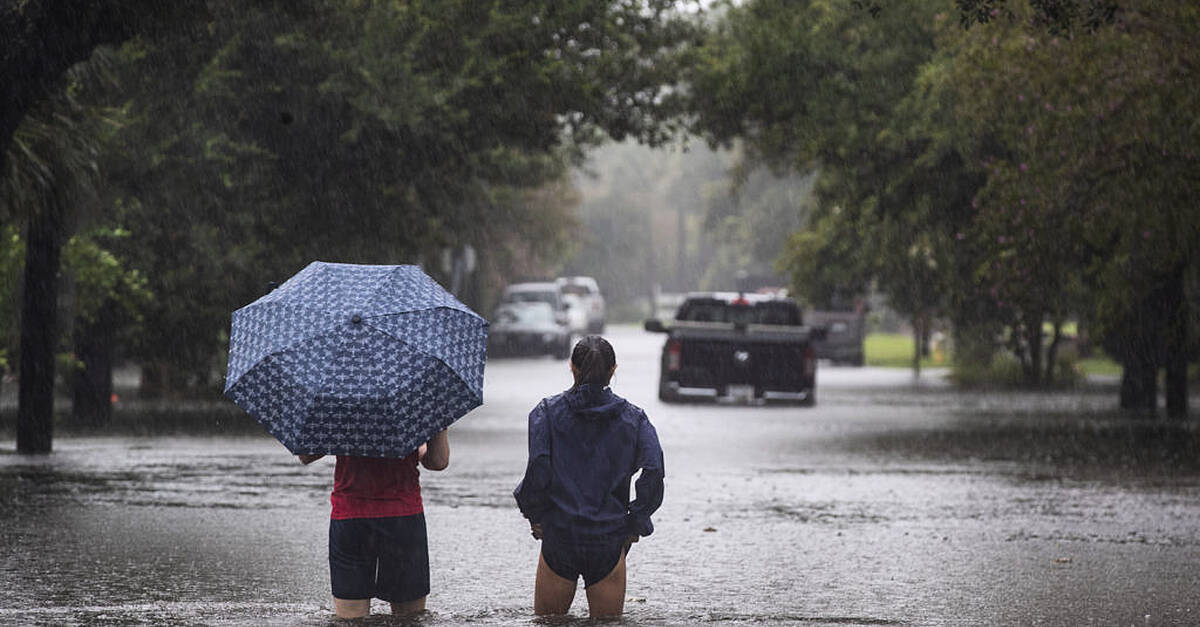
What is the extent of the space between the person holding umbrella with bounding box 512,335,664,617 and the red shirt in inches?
18.2

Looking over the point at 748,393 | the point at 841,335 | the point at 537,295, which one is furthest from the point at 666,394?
the point at 537,295

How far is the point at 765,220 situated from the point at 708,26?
49744 millimetres

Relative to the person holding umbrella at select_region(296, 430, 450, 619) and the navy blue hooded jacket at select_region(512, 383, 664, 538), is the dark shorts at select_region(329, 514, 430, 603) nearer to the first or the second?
the person holding umbrella at select_region(296, 430, 450, 619)

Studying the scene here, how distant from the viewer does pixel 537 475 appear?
7.26 metres

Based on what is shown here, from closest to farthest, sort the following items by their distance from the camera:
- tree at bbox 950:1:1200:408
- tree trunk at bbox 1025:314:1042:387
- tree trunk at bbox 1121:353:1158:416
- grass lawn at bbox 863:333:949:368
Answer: tree at bbox 950:1:1200:408 < tree trunk at bbox 1121:353:1158:416 < tree trunk at bbox 1025:314:1042:387 < grass lawn at bbox 863:333:949:368

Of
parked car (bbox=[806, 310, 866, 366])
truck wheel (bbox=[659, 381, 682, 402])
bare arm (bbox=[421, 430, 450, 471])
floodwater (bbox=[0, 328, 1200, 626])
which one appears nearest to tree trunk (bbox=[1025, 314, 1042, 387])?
truck wheel (bbox=[659, 381, 682, 402])

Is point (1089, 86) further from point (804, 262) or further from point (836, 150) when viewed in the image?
point (804, 262)

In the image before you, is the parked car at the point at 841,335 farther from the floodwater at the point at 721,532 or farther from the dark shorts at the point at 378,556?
the dark shorts at the point at 378,556

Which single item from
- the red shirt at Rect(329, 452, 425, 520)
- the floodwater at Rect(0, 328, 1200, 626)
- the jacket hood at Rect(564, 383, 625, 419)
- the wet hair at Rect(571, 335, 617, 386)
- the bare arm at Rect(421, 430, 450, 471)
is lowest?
the floodwater at Rect(0, 328, 1200, 626)

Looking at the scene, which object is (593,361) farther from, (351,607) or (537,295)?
(537,295)

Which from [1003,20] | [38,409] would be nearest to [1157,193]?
[1003,20]

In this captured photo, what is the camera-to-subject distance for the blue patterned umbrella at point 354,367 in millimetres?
7047

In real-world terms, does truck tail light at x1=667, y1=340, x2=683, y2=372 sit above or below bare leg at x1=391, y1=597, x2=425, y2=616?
above

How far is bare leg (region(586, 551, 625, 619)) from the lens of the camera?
7367 millimetres
